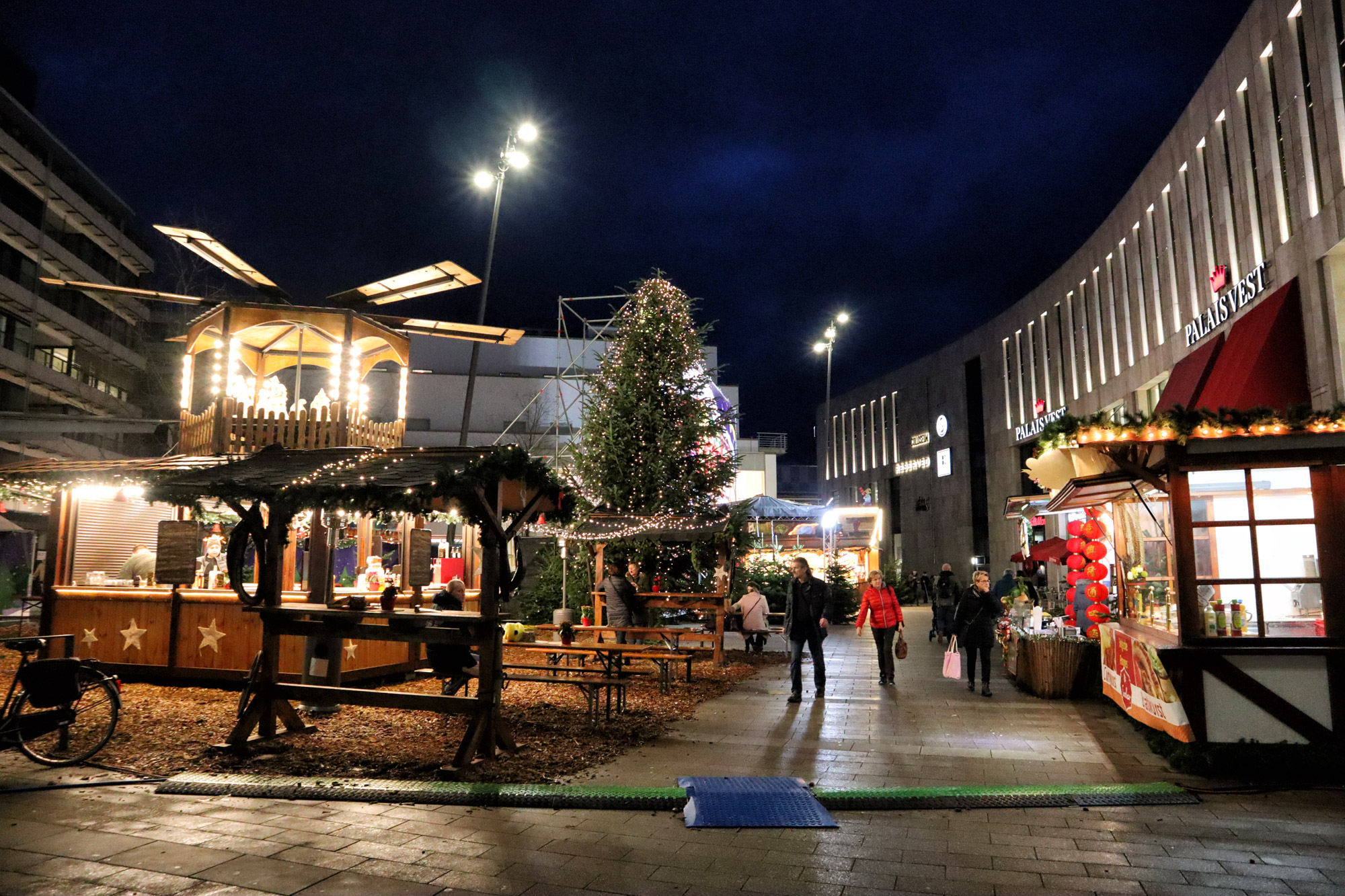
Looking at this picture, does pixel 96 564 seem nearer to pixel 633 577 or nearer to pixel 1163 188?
pixel 633 577

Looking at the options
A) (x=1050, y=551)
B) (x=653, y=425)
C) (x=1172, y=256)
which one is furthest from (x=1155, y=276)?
(x=653, y=425)

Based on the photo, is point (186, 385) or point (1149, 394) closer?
point (186, 385)

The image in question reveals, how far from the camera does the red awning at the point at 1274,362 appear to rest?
1459 centimetres

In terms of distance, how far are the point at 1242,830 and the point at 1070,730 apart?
135 inches

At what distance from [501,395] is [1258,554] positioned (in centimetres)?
3141

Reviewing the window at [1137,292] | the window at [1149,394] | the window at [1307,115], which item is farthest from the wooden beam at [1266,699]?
the window at [1137,292]

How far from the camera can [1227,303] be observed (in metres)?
18.2

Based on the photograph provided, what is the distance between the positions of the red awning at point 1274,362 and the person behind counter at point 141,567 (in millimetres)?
17307

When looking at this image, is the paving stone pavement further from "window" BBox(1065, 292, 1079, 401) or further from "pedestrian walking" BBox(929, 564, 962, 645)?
"window" BBox(1065, 292, 1079, 401)

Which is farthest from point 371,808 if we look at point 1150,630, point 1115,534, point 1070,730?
point 1115,534

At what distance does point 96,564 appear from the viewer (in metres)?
12.8

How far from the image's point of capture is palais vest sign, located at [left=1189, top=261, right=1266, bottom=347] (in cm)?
1655

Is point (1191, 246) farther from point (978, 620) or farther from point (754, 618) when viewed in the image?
point (754, 618)

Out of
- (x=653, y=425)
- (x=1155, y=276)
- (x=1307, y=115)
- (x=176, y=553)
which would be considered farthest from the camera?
(x=1155, y=276)
